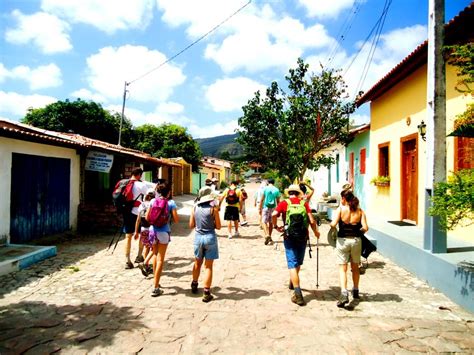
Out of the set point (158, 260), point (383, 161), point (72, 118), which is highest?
point (72, 118)

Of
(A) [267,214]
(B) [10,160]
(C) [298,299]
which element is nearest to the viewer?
(C) [298,299]

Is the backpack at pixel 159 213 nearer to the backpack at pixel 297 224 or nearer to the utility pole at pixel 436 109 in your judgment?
the backpack at pixel 297 224

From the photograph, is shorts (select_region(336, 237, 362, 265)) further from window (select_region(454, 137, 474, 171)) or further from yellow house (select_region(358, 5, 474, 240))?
window (select_region(454, 137, 474, 171))

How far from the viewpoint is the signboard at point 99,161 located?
1020cm

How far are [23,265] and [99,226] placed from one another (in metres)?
4.19

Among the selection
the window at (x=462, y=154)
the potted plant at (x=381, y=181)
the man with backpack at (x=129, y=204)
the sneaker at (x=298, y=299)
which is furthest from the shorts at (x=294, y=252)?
the potted plant at (x=381, y=181)

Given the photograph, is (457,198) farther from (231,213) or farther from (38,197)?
(38,197)

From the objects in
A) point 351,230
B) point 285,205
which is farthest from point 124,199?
point 351,230

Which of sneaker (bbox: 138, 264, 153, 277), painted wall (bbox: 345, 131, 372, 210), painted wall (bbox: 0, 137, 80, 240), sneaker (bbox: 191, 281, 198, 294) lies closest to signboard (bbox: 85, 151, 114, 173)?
painted wall (bbox: 0, 137, 80, 240)

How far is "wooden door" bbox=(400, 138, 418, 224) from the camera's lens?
8742 mm

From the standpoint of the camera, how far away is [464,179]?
14.0 ft

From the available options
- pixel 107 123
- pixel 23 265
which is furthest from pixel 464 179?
pixel 107 123

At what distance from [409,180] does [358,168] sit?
423 cm

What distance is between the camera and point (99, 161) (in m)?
10.3
